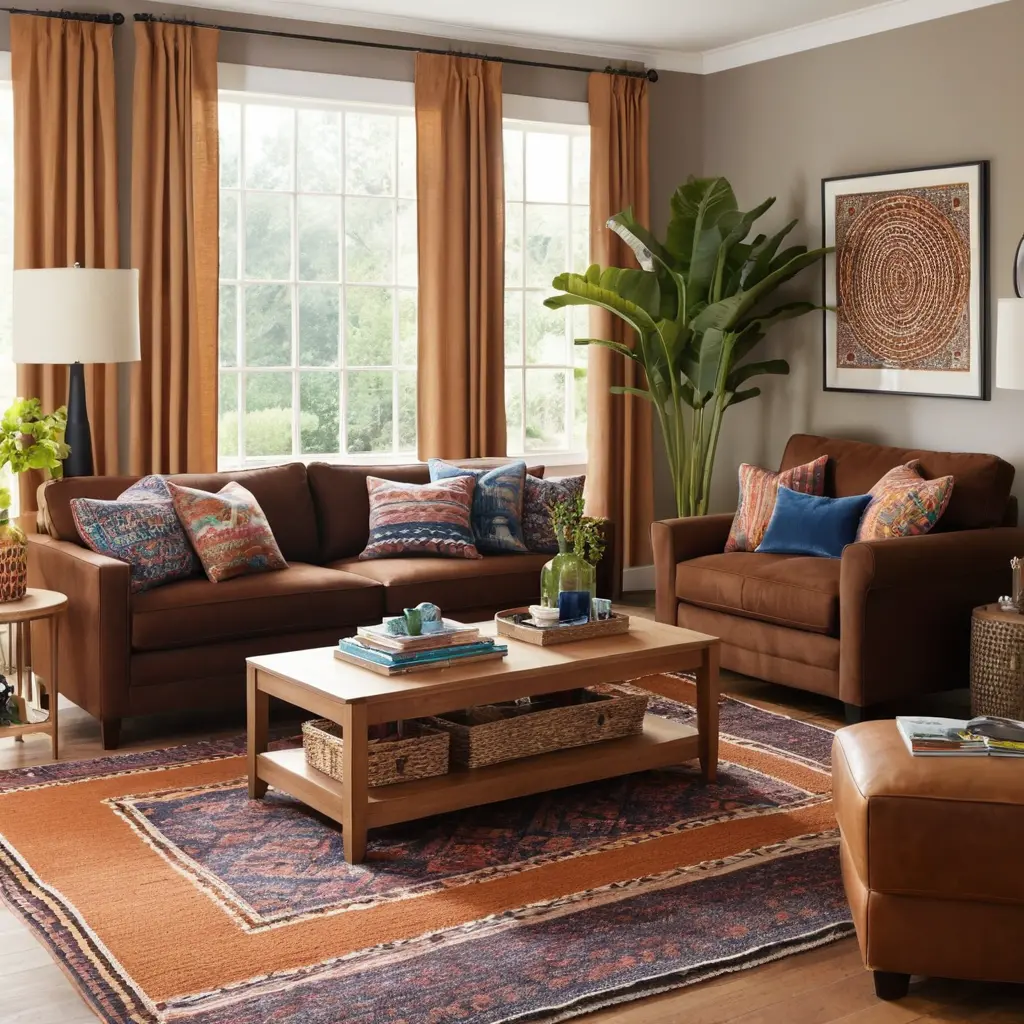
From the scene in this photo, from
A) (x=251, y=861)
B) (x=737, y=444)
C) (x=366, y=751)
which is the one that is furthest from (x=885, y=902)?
(x=737, y=444)

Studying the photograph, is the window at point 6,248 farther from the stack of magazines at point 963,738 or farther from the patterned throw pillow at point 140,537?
the stack of magazines at point 963,738

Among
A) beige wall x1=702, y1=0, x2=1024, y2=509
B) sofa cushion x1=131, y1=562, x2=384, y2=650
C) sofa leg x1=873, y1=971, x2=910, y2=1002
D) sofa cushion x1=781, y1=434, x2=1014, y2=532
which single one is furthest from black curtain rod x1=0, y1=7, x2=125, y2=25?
sofa leg x1=873, y1=971, x2=910, y2=1002

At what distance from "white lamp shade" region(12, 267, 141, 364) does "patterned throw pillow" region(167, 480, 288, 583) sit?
574 millimetres

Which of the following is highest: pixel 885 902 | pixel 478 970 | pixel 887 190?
pixel 887 190

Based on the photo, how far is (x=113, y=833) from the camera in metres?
3.62

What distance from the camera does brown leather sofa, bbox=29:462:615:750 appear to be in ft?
14.3

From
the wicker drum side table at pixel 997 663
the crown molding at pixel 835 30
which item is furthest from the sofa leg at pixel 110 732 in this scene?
the crown molding at pixel 835 30

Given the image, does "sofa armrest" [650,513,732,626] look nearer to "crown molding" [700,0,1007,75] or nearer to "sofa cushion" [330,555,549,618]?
"sofa cushion" [330,555,549,618]

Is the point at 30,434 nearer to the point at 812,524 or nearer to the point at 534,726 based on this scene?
the point at 534,726

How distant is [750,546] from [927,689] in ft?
3.28

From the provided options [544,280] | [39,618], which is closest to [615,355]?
[544,280]

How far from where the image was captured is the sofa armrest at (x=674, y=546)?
543 cm

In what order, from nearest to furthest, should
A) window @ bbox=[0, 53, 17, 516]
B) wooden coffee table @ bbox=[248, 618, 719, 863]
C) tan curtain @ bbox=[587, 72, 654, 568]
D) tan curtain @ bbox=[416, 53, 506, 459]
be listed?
wooden coffee table @ bbox=[248, 618, 719, 863]
window @ bbox=[0, 53, 17, 516]
tan curtain @ bbox=[416, 53, 506, 459]
tan curtain @ bbox=[587, 72, 654, 568]

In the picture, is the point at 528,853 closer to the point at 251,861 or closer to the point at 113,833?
the point at 251,861
